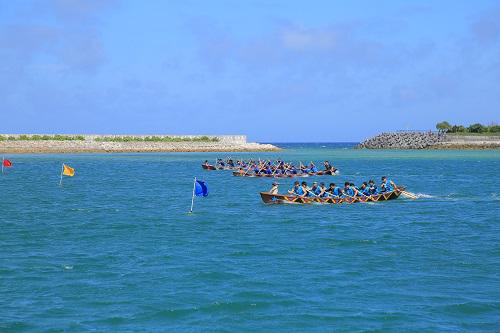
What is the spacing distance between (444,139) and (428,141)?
337 centimetres

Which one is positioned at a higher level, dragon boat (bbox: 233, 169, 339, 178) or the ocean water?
dragon boat (bbox: 233, 169, 339, 178)

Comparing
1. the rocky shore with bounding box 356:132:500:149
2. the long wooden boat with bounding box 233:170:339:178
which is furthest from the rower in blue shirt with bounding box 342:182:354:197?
the rocky shore with bounding box 356:132:500:149

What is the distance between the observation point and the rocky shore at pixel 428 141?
141m

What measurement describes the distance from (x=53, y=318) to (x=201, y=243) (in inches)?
376

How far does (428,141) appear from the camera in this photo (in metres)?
150

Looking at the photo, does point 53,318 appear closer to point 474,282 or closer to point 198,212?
point 474,282

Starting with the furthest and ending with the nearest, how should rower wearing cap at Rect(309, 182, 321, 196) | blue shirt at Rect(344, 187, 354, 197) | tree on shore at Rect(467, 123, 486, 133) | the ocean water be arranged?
tree on shore at Rect(467, 123, 486, 133), blue shirt at Rect(344, 187, 354, 197), rower wearing cap at Rect(309, 182, 321, 196), the ocean water

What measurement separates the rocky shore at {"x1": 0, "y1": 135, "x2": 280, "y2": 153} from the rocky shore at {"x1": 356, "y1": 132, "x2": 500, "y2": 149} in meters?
28.8

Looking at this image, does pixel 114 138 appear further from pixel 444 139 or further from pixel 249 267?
pixel 249 267

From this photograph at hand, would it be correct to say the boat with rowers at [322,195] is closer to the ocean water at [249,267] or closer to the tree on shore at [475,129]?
the ocean water at [249,267]

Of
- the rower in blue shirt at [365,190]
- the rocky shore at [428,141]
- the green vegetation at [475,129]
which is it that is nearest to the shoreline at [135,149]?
the rocky shore at [428,141]

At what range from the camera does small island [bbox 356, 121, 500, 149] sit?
466 ft

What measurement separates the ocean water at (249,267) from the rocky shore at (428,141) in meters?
108

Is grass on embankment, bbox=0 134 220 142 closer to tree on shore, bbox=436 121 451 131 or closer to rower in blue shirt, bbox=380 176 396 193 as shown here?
Answer: tree on shore, bbox=436 121 451 131
